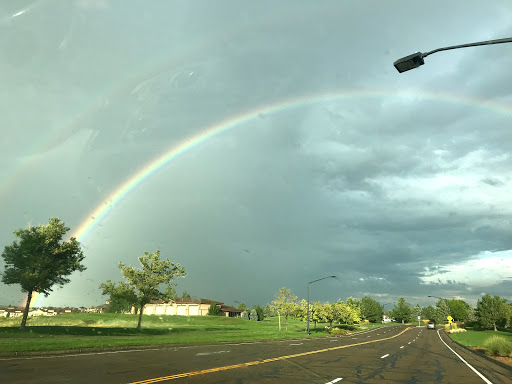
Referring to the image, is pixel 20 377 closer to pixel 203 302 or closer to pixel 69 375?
pixel 69 375

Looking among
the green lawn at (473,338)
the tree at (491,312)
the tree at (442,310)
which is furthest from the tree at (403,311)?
the green lawn at (473,338)

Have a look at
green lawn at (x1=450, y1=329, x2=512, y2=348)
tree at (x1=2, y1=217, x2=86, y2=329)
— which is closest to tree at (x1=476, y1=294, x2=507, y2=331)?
green lawn at (x1=450, y1=329, x2=512, y2=348)

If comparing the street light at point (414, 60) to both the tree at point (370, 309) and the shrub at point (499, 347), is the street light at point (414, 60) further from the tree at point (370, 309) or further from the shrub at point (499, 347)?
the tree at point (370, 309)

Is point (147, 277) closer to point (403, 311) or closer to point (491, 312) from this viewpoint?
point (491, 312)

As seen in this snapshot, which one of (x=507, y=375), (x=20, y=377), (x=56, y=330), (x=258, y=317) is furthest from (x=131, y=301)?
(x=258, y=317)

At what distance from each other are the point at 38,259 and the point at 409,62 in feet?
130

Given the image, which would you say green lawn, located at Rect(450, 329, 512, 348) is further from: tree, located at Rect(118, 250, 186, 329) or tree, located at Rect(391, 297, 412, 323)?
tree, located at Rect(391, 297, 412, 323)

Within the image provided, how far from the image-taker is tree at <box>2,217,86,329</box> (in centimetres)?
3584

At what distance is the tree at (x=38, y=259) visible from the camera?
3584 centimetres

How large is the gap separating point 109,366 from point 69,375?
2.59m

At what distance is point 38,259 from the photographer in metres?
35.7

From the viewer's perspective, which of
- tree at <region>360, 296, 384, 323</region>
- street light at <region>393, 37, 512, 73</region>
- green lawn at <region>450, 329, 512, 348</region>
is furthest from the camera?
tree at <region>360, 296, 384, 323</region>

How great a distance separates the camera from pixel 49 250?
37.4 meters

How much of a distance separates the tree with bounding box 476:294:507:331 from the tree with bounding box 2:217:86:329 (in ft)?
289
